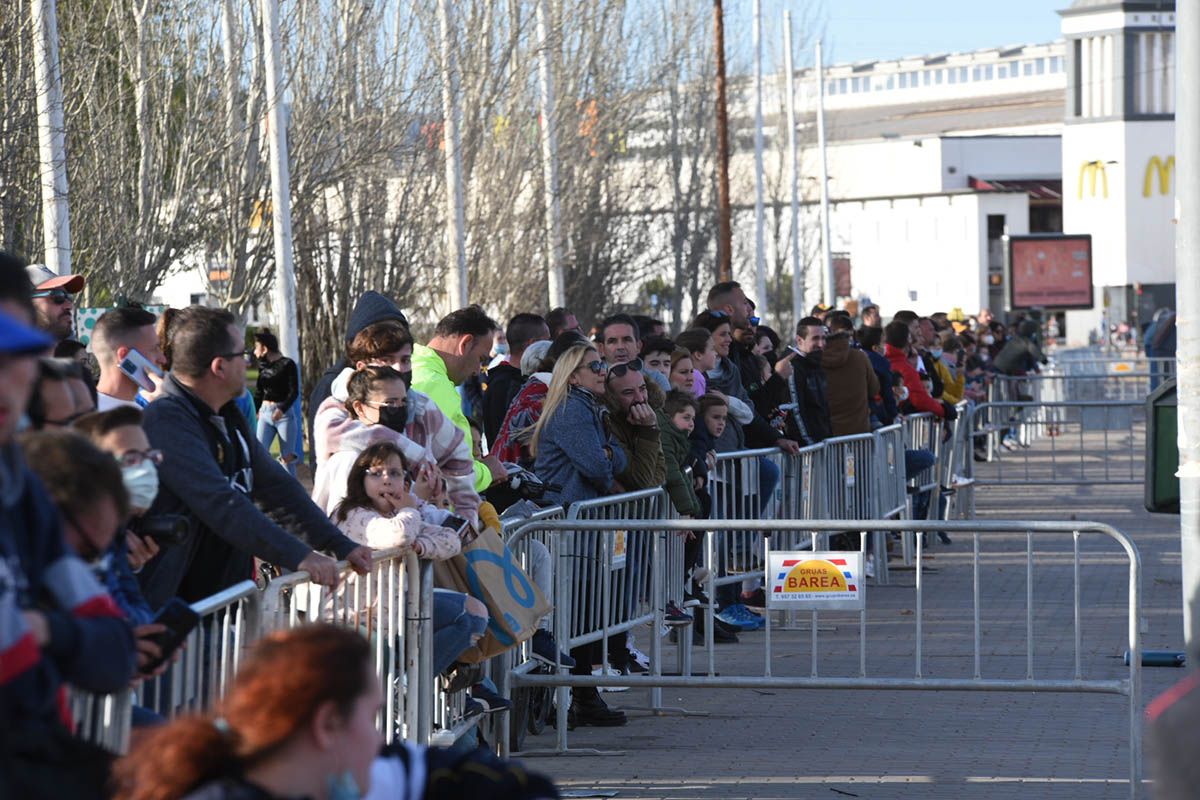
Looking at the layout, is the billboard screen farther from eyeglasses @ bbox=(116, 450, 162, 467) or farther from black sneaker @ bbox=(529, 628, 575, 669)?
eyeglasses @ bbox=(116, 450, 162, 467)

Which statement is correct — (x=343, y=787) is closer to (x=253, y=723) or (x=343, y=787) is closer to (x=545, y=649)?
(x=253, y=723)

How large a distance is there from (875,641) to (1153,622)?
2.32 m

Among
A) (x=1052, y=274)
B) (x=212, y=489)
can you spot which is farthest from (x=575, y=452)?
(x=1052, y=274)

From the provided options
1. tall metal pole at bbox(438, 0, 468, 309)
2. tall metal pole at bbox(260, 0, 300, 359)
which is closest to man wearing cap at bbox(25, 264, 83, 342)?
tall metal pole at bbox(260, 0, 300, 359)

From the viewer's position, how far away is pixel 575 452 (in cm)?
934

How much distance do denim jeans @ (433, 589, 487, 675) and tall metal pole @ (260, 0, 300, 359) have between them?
1262 centimetres

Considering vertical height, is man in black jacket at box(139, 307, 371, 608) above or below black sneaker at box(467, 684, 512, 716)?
above

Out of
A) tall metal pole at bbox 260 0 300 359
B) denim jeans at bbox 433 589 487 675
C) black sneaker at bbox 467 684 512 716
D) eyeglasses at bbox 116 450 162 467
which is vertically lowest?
black sneaker at bbox 467 684 512 716

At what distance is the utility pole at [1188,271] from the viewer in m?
7.62

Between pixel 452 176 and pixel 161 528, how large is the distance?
20.5 metres

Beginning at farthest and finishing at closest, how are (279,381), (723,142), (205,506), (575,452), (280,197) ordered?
1. (723,142)
2. (280,197)
3. (279,381)
4. (575,452)
5. (205,506)

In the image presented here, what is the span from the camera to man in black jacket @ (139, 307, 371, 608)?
5.80m

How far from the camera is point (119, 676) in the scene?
12.0 ft

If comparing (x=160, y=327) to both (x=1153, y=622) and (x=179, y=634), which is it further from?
(x=1153, y=622)
